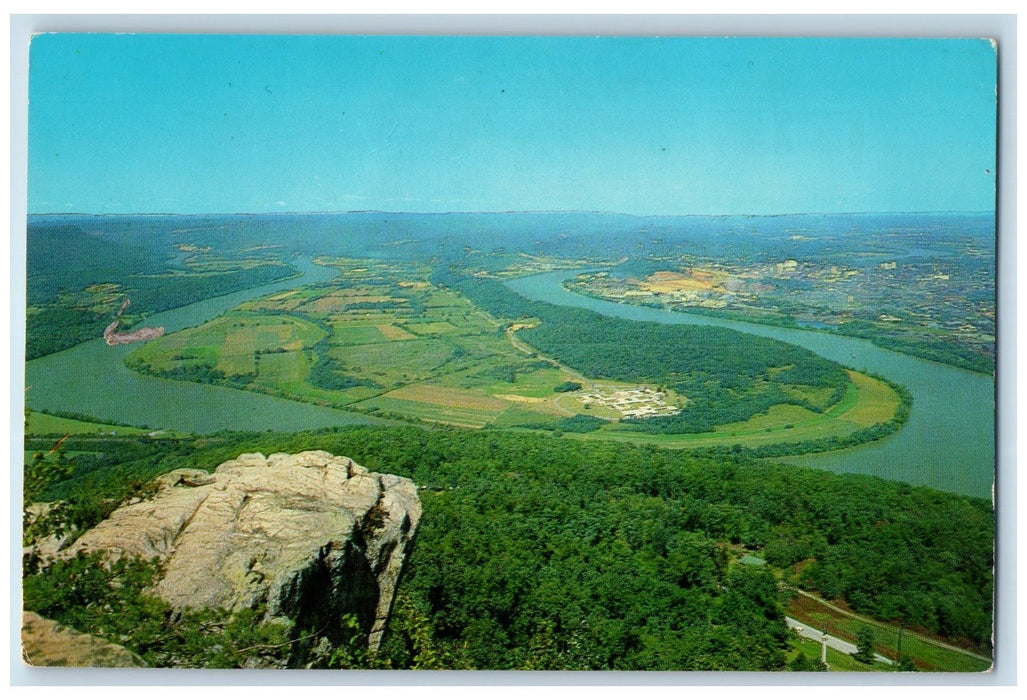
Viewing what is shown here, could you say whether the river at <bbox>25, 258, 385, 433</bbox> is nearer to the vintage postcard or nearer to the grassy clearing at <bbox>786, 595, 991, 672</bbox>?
the vintage postcard

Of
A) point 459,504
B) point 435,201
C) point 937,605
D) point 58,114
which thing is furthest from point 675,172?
point 58,114

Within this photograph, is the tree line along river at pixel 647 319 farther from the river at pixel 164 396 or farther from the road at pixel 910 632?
the road at pixel 910 632

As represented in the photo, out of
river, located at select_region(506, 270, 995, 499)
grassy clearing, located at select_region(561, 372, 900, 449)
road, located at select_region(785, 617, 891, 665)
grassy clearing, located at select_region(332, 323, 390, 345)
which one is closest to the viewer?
→ road, located at select_region(785, 617, 891, 665)

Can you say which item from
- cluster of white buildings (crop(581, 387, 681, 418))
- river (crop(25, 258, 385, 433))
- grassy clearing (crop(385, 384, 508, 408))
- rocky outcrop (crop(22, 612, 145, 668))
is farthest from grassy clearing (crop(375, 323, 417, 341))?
rocky outcrop (crop(22, 612, 145, 668))

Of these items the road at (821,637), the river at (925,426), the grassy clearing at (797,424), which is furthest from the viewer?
the grassy clearing at (797,424)

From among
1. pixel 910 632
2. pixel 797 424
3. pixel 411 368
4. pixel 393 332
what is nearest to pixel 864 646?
pixel 910 632

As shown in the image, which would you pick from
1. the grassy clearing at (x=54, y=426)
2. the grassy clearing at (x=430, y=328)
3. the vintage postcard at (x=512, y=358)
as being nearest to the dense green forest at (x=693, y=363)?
the vintage postcard at (x=512, y=358)
